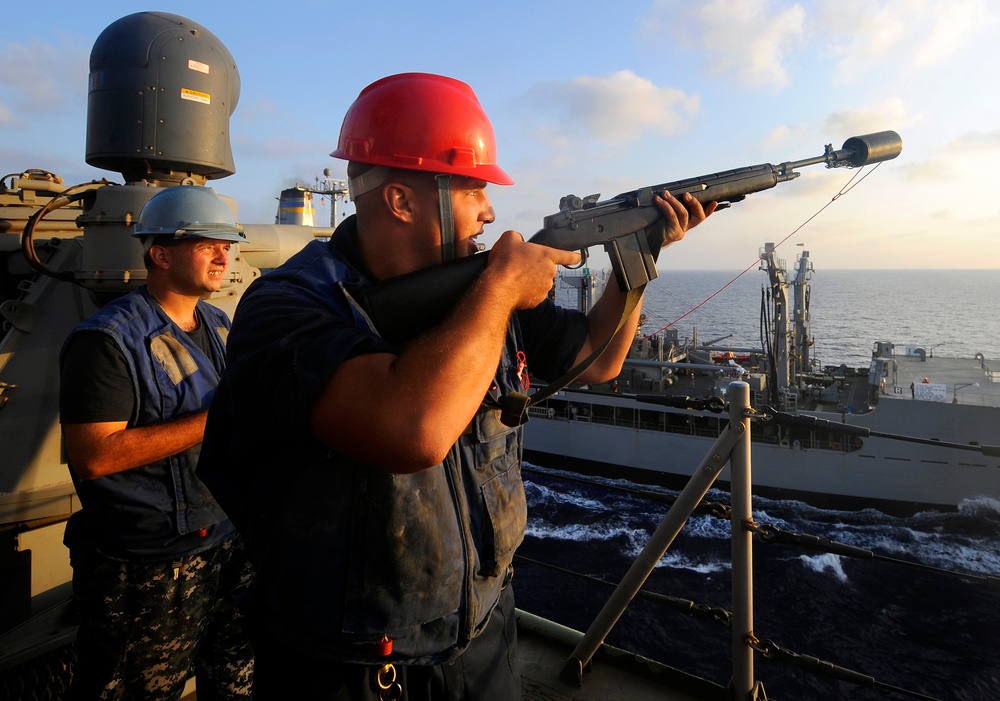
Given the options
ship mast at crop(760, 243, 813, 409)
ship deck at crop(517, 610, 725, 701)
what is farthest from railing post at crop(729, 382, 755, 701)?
ship mast at crop(760, 243, 813, 409)

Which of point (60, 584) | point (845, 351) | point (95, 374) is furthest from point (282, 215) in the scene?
point (845, 351)

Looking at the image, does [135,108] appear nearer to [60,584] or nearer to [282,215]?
[60,584]

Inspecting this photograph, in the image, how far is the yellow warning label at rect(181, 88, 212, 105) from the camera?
3720 millimetres

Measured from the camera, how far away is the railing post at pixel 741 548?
2344 millimetres

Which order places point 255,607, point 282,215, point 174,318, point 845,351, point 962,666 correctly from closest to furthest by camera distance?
point 255,607
point 174,318
point 962,666
point 282,215
point 845,351

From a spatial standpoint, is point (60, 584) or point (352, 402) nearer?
point (352, 402)

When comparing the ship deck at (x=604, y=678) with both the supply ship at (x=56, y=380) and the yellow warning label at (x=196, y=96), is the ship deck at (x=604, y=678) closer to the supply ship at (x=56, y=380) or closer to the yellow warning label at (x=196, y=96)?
the supply ship at (x=56, y=380)

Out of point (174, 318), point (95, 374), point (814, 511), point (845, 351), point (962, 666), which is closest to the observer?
point (95, 374)

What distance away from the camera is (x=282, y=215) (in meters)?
14.3

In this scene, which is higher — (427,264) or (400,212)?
(400,212)

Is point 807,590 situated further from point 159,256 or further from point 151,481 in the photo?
point 159,256

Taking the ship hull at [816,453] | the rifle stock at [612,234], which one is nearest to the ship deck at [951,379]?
the ship hull at [816,453]

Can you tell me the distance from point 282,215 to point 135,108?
1133 centimetres

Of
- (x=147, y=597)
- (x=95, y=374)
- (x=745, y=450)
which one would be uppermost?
(x=95, y=374)
